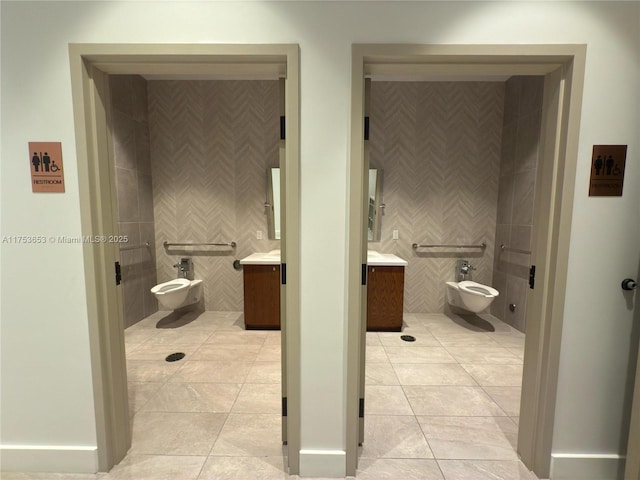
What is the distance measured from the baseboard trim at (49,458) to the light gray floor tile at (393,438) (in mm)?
1426

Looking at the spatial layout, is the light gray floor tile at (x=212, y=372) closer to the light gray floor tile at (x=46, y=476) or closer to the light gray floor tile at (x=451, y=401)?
the light gray floor tile at (x=46, y=476)

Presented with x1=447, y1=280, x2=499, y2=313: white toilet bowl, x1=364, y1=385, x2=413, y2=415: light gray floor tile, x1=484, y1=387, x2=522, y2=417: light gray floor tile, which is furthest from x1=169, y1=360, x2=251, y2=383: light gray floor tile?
x1=447, y1=280, x2=499, y2=313: white toilet bowl

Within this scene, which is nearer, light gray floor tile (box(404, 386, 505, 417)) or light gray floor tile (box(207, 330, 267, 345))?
light gray floor tile (box(404, 386, 505, 417))

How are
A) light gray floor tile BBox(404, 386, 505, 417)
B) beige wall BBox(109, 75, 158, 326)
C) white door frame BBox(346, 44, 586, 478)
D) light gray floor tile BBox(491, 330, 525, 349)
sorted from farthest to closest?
beige wall BBox(109, 75, 158, 326) < light gray floor tile BBox(491, 330, 525, 349) < light gray floor tile BBox(404, 386, 505, 417) < white door frame BBox(346, 44, 586, 478)

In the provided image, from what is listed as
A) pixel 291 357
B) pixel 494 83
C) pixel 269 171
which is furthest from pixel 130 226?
pixel 494 83

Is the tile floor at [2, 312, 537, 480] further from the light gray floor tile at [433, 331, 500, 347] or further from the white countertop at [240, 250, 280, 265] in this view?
the white countertop at [240, 250, 280, 265]

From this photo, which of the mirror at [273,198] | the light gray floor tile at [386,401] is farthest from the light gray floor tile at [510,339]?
the mirror at [273,198]

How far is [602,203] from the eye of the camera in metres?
1.27

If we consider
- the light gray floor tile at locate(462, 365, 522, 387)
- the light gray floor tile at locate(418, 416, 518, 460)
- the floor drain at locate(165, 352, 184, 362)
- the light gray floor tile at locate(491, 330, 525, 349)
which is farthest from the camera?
the light gray floor tile at locate(491, 330, 525, 349)

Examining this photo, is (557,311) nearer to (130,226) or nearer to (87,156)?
(87,156)

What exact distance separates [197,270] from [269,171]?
5.35ft

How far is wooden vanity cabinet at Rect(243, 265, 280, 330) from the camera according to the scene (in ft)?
10.3

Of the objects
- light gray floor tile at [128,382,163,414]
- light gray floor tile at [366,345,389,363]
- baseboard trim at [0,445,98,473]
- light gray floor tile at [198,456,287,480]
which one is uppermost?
Result: baseboard trim at [0,445,98,473]

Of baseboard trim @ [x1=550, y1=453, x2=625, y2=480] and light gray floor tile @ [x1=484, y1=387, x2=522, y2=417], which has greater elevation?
baseboard trim @ [x1=550, y1=453, x2=625, y2=480]
